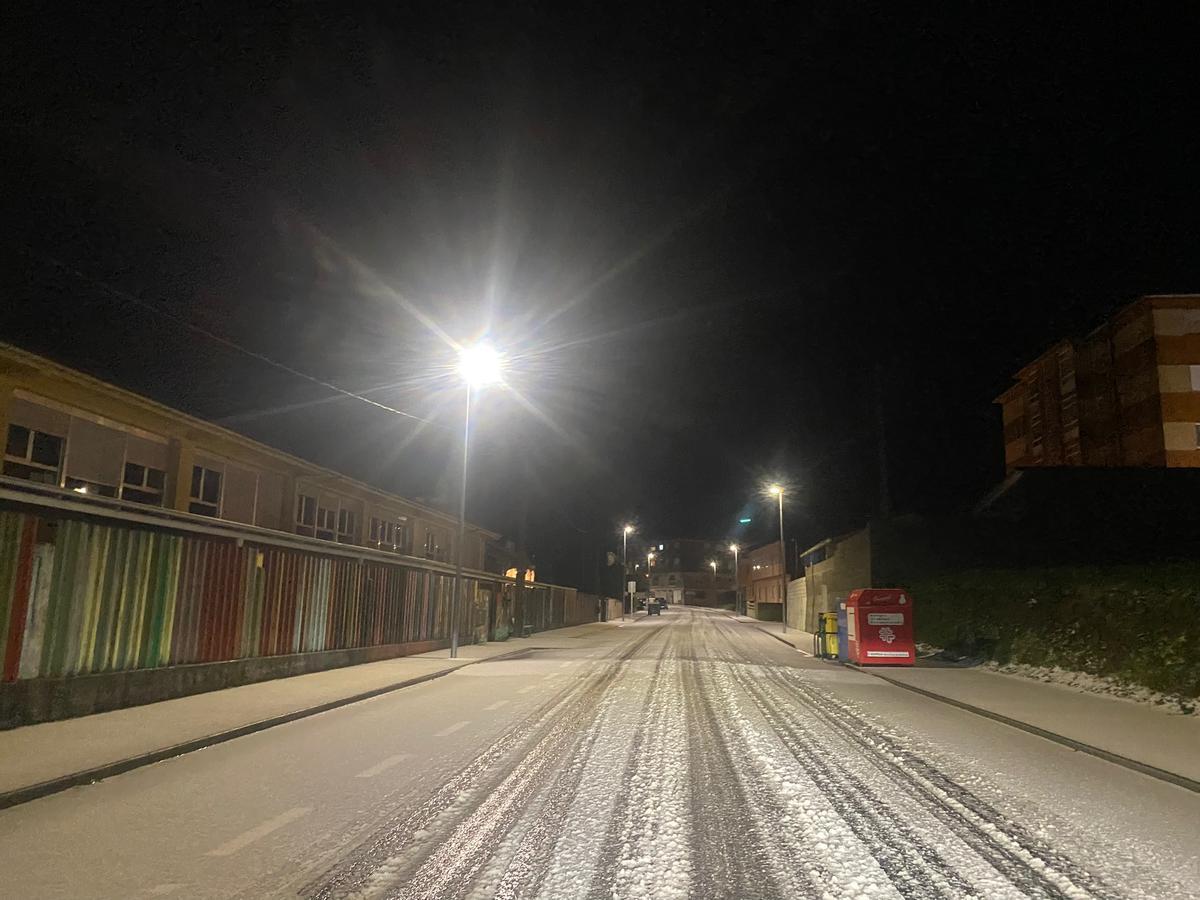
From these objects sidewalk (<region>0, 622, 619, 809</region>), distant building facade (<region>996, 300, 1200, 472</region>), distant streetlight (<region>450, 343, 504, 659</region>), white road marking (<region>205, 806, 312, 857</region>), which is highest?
distant building facade (<region>996, 300, 1200, 472</region>)

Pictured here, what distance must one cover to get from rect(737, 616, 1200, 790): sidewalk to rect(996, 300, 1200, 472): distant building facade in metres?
18.5

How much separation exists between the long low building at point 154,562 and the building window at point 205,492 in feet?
0.15

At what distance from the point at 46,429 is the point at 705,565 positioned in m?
152

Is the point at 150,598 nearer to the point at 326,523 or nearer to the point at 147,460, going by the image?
the point at 147,460

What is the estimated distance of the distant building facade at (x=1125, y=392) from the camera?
94.8ft

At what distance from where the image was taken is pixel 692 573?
516 feet

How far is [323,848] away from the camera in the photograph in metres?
4.89

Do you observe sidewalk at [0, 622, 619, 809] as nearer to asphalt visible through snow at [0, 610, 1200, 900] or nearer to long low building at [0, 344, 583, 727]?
asphalt visible through snow at [0, 610, 1200, 900]

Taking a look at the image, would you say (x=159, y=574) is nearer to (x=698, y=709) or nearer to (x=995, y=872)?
(x=698, y=709)

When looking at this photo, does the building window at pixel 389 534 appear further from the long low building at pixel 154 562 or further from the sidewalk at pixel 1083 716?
the sidewalk at pixel 1083 716

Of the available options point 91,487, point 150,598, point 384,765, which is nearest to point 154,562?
point 150,598

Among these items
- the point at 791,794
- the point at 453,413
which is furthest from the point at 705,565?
the point at 791,794

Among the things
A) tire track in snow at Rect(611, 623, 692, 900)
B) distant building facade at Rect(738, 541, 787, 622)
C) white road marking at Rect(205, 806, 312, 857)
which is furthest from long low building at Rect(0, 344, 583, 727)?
distant building facade at Rect(738, 541, 787, 622)

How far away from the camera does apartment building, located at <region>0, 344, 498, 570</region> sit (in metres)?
12.0
